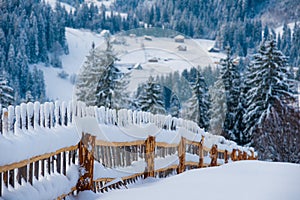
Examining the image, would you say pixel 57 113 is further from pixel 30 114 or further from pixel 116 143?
pixel 116 143

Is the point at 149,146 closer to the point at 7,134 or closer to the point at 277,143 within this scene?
the point at 7,134

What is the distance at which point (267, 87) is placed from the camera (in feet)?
123

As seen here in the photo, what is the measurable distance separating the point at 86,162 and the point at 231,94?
3610 centimetres

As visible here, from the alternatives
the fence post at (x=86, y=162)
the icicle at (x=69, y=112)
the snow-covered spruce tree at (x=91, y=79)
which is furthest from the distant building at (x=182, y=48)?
the snow-covered spruce tree at (x=91, y=79)

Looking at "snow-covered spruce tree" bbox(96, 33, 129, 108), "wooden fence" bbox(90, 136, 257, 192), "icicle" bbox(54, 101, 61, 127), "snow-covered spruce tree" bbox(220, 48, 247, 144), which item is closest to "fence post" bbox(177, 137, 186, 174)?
"wooden fence" bbox(90, 136, 257, 192)

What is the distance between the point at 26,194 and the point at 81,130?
52.0 inches

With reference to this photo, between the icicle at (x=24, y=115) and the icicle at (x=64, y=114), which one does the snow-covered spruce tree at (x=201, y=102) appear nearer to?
the icicle at (x=64, y=114)

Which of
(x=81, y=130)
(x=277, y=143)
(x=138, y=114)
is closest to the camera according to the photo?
(x=81, y=130)

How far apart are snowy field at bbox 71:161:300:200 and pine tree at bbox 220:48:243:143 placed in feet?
107

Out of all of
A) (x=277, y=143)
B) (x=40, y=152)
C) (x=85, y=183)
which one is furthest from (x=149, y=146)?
(x=277, y=143)

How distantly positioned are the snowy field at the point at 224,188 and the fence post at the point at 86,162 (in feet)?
0.33

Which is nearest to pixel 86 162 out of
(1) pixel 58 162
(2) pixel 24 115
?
(1) pixel 58 162

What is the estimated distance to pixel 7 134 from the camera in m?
3.62

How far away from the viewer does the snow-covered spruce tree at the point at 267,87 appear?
121 ft
